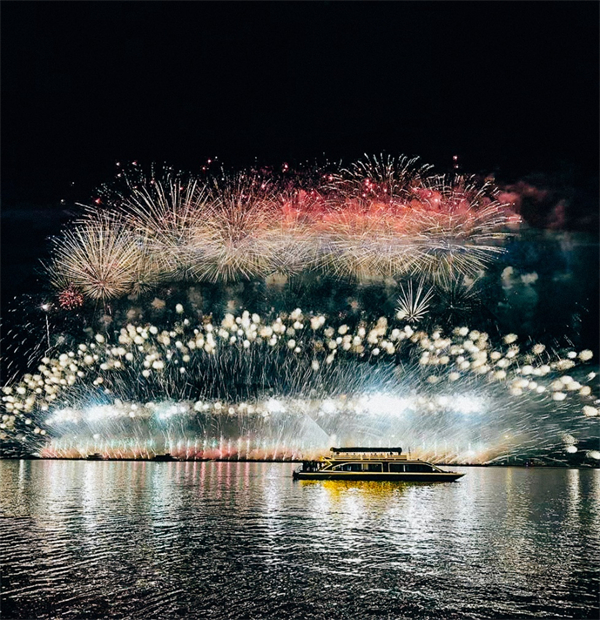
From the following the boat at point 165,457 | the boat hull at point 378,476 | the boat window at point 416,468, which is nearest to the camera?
the boat hull at point 378,476

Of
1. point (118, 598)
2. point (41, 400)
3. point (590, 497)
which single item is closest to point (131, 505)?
point (118, 598)

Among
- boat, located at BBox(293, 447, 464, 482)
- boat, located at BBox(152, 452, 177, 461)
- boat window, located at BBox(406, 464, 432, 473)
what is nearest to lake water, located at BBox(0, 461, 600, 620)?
boat, located at BBox(293, 447, 464, 482)

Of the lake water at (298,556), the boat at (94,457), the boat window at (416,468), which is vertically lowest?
the boat at (94,457)

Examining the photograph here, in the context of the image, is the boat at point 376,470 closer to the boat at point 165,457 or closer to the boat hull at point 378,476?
the boat hull at point 378,476

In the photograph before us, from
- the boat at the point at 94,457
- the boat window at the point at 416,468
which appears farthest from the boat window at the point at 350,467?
the boat at the point at 94,457

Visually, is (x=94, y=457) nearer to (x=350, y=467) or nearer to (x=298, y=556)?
(x=350, y=467)

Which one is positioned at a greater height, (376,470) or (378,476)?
(376,470)

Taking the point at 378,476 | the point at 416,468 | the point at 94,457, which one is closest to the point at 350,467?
the point at 378,476

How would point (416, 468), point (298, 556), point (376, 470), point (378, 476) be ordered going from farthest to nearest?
1. point (416, 468)
2. point (376, 470)
3. point (378, 476)
4. point (298, 556)

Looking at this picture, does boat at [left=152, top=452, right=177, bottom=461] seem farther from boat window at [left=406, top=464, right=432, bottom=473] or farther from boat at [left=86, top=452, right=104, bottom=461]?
boat window at [left=406, top=464, right=432, bottom=473]
